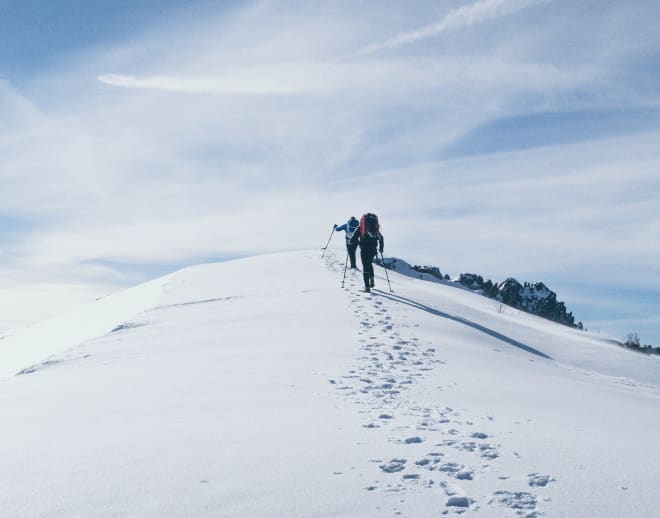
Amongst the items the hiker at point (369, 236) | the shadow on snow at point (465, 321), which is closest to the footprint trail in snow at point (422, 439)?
the shadow on snow at point (465, 321)

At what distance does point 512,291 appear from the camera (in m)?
59.3

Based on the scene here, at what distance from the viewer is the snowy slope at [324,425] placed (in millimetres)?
3809

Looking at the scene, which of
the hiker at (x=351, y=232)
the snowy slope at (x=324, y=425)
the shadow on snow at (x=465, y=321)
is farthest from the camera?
the hiker at (x=351, y=232)

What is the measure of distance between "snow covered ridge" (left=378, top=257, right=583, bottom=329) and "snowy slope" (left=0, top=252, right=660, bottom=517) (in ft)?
47.9

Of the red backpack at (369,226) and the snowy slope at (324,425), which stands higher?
the red backpack at (369,226)

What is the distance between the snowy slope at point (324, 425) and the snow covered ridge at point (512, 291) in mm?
14610

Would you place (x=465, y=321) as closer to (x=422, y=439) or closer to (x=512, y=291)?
(x=422, y=439)

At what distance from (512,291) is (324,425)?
57.0 metres

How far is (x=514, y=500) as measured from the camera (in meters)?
3.79

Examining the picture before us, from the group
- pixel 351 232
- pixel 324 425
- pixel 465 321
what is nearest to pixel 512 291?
pixel 351 232

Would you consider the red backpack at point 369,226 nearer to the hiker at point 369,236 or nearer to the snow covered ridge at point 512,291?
the hiker at point 369,236

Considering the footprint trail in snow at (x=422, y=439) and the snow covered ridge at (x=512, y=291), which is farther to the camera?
the snow covered ridge at (x=512, y=291)

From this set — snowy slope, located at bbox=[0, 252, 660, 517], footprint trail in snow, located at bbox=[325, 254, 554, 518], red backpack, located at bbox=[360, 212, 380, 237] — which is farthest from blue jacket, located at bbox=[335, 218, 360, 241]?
footprint trail in snow, located at bbox=[325, 254, 554, 518]

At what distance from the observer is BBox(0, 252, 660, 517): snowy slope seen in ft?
12.5
